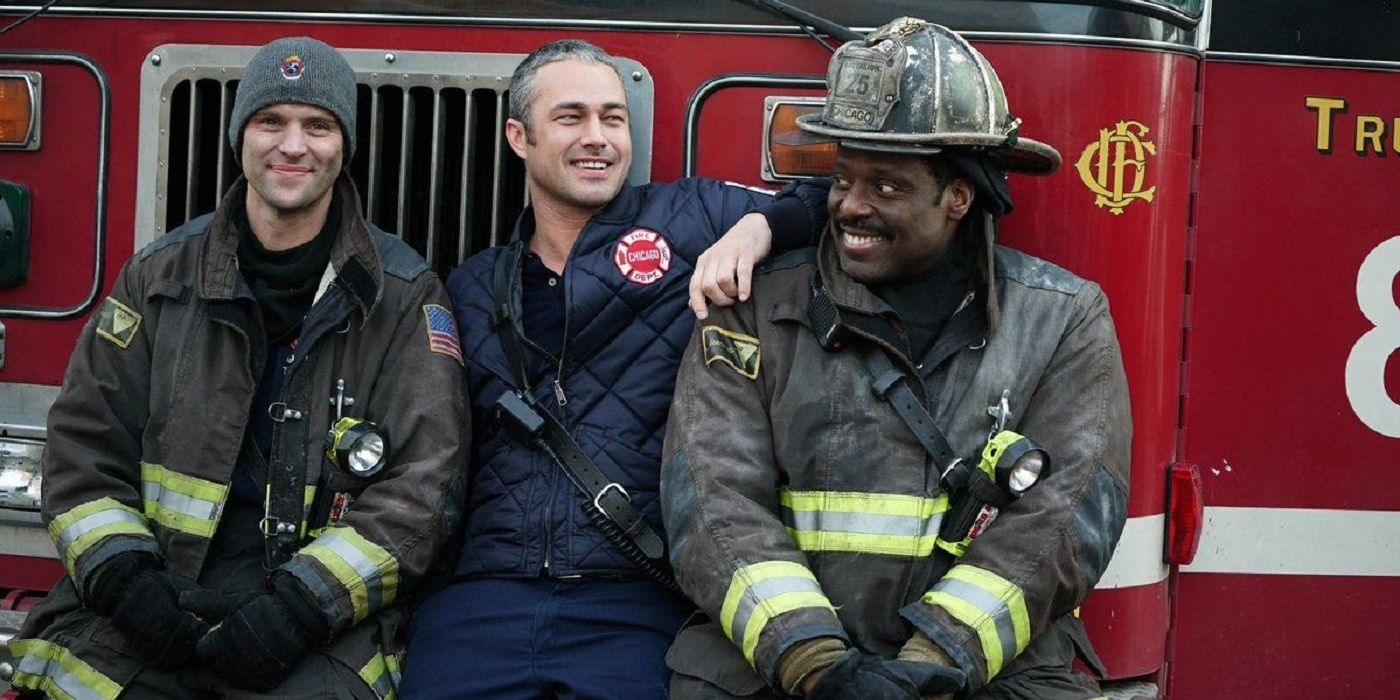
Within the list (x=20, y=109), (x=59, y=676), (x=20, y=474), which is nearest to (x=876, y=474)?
(x=59, y=676)

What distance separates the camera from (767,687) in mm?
3178

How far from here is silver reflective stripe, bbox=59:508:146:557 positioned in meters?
3.45

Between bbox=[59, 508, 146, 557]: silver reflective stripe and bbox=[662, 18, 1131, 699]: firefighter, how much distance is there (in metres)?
1.09

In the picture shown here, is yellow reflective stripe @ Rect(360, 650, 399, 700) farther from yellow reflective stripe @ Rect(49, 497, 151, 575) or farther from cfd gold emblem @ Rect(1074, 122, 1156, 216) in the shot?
cfd gold emblem @ Rect(1074, 122, 1156, 216)

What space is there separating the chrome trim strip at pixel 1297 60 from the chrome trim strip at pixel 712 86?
0.83 m

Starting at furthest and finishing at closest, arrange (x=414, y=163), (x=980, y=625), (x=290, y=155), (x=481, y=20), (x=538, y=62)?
1. (x=414, y=163)
2. (x=481, y=20)
3. (x=538, y=62)
4. (x=290, y=155)
5. (x=980, y=625)

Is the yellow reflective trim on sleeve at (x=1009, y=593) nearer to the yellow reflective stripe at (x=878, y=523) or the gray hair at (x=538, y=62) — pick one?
the yellow reflective stripe at (x=878, y=523)

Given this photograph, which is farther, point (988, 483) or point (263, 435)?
point (263, 435)

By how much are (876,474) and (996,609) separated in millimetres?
327

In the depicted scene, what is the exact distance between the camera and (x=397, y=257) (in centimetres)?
364

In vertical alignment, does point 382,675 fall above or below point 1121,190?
below

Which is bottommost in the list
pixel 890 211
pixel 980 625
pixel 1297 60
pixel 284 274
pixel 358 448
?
pixel 980 625

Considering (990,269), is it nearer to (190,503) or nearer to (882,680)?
(882,680)

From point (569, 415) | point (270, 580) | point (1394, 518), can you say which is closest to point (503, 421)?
point (569, 415)
